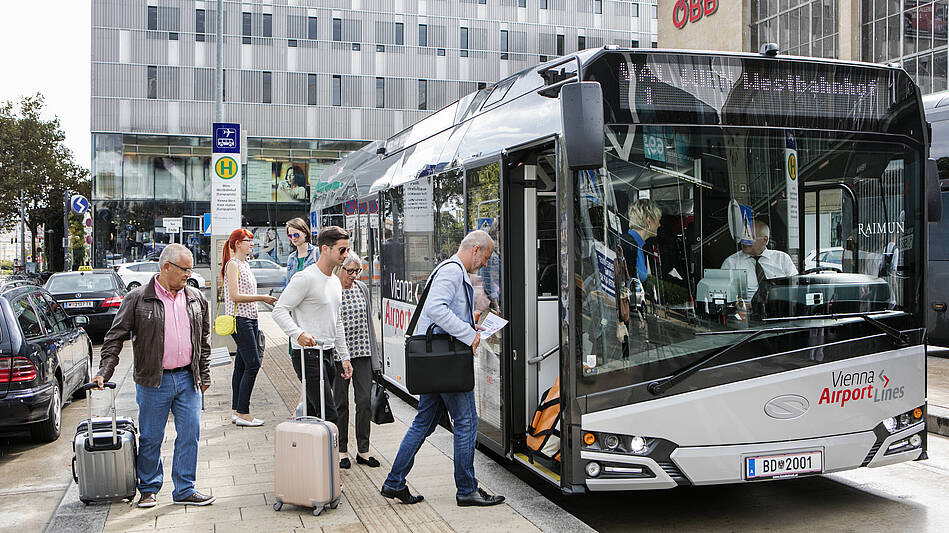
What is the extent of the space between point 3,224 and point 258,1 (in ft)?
57.2

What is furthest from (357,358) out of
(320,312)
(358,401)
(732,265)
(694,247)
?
(732,265)

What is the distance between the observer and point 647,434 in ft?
16.7

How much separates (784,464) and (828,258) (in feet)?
4.06

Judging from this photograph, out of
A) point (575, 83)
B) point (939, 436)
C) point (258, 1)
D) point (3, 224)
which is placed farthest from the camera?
point (258, 1)

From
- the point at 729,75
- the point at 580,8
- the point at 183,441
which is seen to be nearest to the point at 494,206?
the point at 729,75

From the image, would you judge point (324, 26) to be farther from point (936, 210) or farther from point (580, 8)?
point (936, 210)

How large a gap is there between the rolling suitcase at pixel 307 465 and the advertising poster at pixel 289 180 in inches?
1781

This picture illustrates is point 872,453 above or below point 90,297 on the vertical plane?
below

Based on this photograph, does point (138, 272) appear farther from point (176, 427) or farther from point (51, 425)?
point (176, 427)

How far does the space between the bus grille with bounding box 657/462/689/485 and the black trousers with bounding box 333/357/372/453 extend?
8.42ft

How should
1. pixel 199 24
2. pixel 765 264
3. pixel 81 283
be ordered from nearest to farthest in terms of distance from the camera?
1. pixel 765 264
2. pixel 81 283
3. pixel 199 24

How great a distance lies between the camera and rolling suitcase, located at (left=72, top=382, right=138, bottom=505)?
576 centimetres

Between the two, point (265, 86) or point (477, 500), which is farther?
point (265, 86)

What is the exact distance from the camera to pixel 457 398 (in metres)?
5.62
